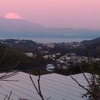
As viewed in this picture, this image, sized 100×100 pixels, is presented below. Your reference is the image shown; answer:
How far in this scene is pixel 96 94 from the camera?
100 centimetres

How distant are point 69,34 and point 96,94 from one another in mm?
11100

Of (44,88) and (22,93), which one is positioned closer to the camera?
(22,93)

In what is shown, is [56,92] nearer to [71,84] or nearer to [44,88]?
[44,88]

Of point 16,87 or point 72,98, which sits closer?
point 72,98

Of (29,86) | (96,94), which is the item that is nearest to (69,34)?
(29,86)

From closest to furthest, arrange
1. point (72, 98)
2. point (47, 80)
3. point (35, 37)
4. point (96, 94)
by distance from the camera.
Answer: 1. point (96, 94)
2. point (72, 98)
3. point (47, 80)
4. point (35, 37)

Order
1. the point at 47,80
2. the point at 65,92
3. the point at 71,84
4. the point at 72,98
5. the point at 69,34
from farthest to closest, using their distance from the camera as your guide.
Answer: the point at 69,34, the point at 47,80, the point at 71,84, the point at 65,92, the point at 72,98

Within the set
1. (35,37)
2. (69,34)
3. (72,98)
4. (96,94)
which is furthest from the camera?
(69,34)

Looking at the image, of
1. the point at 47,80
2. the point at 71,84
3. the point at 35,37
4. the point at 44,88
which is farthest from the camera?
the point at 35,37

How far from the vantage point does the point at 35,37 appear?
9.93m

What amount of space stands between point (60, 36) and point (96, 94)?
9.47 meters

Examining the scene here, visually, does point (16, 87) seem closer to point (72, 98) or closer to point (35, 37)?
point (72, 98)

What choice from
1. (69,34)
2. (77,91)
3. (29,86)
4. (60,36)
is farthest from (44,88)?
(69,34)

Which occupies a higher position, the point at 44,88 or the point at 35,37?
the point at 35,37
